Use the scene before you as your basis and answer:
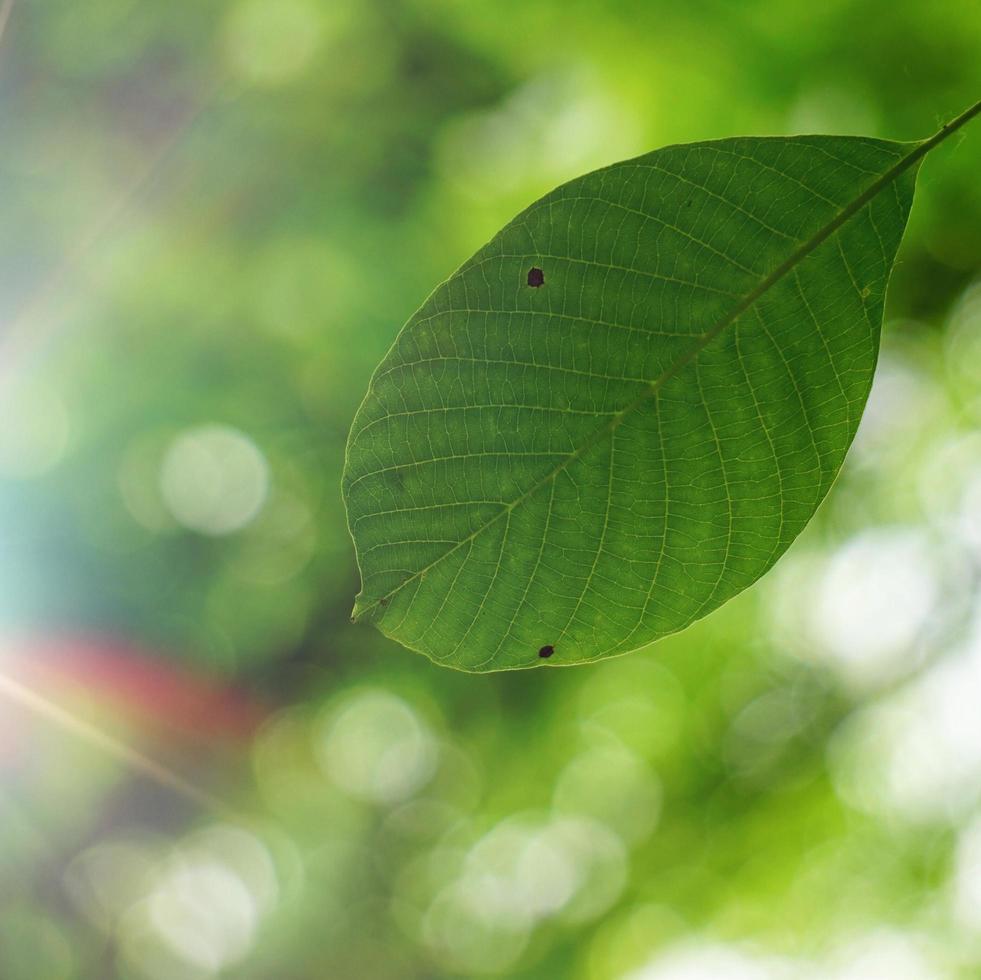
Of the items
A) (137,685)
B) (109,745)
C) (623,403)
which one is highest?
(137,685)

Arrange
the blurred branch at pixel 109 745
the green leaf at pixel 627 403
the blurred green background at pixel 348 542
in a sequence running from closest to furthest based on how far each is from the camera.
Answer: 1. the green leaf at pixel 627 403
2. the blurred green background at pixel 348 542
3. the blurred branch at pixel 109 745

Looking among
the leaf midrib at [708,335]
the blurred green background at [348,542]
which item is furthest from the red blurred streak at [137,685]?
the leaf midrib at [708,335]

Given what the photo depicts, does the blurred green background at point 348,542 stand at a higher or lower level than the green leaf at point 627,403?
higher

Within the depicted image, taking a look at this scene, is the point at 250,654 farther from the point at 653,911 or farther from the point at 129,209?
the point at 653,911

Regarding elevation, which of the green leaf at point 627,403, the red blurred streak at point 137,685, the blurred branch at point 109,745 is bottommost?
the green leaf at point 627,403

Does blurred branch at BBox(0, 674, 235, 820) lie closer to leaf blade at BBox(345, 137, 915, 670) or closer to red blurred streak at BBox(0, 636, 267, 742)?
red blurred streak at BBox(0, 636, 267, 742)

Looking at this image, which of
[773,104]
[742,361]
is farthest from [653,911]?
[742,361]

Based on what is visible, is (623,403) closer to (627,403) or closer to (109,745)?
(627,403)

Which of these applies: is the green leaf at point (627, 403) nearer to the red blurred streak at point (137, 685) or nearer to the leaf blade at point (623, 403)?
the leaf blade at point (623, 403)

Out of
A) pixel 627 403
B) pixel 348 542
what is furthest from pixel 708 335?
pixel 348 542
